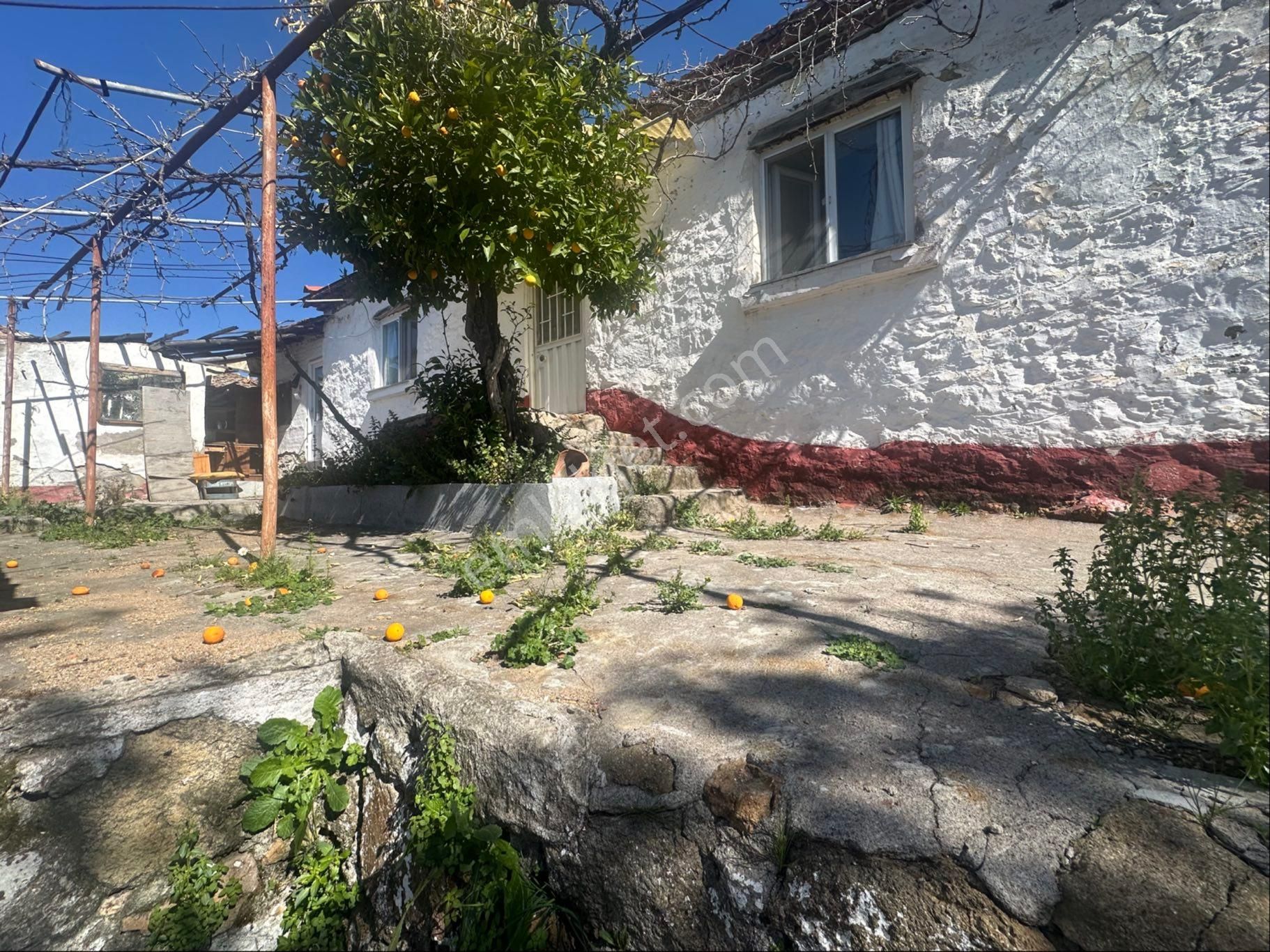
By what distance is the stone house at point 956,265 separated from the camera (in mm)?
1402

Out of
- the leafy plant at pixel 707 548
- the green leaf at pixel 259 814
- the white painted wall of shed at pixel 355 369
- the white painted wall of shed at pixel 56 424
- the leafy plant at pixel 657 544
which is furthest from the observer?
the white painted wall of shed at pixel 56 424

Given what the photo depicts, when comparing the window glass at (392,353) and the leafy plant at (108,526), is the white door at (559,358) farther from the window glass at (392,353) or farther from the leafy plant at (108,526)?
the leafy plant at (108,526)

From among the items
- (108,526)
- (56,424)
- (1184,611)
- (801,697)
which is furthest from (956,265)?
(56,424)

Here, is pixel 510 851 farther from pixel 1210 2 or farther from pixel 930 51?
pixel 930 51

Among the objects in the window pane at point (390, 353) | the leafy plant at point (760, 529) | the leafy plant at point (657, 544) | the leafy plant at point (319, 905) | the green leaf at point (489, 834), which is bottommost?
the leafy plant at point (319, 905)

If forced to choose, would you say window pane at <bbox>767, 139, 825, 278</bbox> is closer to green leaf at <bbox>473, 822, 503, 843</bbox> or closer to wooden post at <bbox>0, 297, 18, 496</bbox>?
green leaf at <bbox>473, 822, 503, 843</bbox>

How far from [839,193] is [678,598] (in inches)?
167

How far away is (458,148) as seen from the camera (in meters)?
4.30

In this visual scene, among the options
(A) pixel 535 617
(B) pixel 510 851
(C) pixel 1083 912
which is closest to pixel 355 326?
(A) pixel 535 617

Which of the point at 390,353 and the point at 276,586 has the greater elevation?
the point at 390,353

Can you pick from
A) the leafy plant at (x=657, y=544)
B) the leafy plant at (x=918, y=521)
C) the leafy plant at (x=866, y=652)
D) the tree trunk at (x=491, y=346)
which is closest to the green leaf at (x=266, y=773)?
the leafy plant at (x=866, y=652)

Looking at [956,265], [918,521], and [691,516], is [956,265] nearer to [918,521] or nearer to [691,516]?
[918,521]

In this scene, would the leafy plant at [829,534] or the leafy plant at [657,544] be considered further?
the leafy plant at [657,544]

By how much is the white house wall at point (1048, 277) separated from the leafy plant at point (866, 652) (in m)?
0.72
